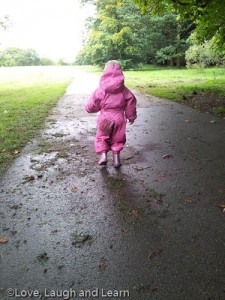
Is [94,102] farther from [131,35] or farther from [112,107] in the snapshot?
[131,35]

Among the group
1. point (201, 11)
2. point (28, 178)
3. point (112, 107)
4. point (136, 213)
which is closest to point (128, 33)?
point (201, 11)

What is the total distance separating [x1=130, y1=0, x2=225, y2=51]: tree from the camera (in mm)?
8812

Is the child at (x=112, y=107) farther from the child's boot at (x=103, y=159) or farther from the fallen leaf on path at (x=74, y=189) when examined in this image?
the fallen leaf on path at (x=74, y=189)

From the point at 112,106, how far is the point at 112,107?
0.06ft

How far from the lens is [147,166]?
5.02 metres

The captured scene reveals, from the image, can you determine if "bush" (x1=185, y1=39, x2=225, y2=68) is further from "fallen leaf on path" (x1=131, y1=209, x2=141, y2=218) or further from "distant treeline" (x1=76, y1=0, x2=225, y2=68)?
"fallen leaf on path" (x1=131, y1=209, x2=141, y2=218)

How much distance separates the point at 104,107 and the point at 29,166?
5.48 feet

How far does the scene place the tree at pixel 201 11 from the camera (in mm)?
8812

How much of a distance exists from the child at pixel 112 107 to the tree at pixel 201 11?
5577 millimetres

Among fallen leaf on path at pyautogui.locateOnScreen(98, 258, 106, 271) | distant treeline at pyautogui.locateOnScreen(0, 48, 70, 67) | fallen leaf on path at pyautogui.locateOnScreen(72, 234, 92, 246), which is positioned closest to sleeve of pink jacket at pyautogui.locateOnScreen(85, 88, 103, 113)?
fallen leaf on path at pyautogui.locateOnScreen(72, 234, 92, 246)

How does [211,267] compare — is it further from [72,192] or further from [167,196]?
[72,192]

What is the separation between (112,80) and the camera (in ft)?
15.1

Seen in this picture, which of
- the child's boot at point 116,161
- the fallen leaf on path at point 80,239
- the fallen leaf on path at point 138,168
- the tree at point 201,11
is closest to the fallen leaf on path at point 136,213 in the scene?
the fallen leaf on path at point 80,239

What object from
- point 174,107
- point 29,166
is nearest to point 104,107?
point 29,166
